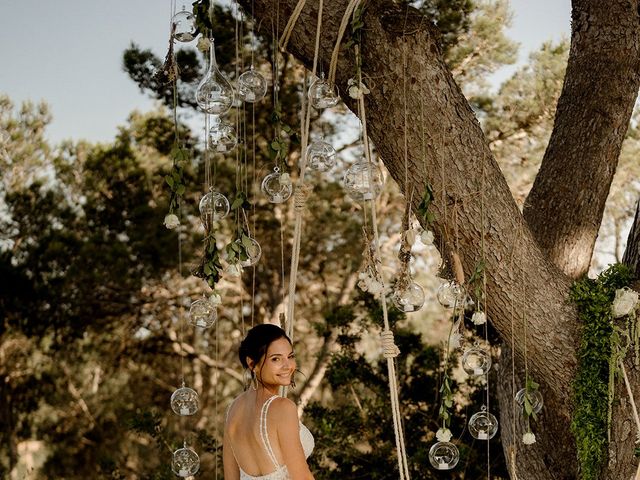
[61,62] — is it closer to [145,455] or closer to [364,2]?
[145,455]

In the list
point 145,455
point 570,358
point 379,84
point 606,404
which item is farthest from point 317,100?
point 145,455

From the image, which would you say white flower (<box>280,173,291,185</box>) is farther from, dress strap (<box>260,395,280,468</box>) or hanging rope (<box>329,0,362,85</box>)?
dress strap (<box>260,395,280,468</box>)

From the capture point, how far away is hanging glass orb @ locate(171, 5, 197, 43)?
1982 mm

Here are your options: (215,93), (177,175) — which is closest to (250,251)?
(177,175)

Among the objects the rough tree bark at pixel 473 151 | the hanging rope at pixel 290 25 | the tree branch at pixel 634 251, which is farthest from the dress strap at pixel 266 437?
the tree branch at pixel 634 251

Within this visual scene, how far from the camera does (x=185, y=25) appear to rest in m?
1.99

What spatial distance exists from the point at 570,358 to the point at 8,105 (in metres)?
7.09

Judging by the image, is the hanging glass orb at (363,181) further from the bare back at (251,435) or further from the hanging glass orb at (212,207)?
the bare back at (251,435)

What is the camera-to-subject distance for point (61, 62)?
921 centimetres

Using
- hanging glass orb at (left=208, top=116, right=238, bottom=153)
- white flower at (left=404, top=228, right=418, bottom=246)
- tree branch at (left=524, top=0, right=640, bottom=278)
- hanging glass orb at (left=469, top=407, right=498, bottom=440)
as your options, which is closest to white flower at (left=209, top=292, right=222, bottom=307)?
hanging glass orb at (left=208, top=116, right=238, bottom=153)

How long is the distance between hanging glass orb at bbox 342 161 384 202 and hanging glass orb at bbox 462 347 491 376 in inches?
20.4

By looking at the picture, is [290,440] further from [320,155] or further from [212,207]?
[320,155]

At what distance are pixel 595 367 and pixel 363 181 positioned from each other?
1.11 m

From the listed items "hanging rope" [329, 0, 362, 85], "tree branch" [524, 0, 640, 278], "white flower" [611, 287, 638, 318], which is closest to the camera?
"hanging rope" [329, 0, 362, 85]
